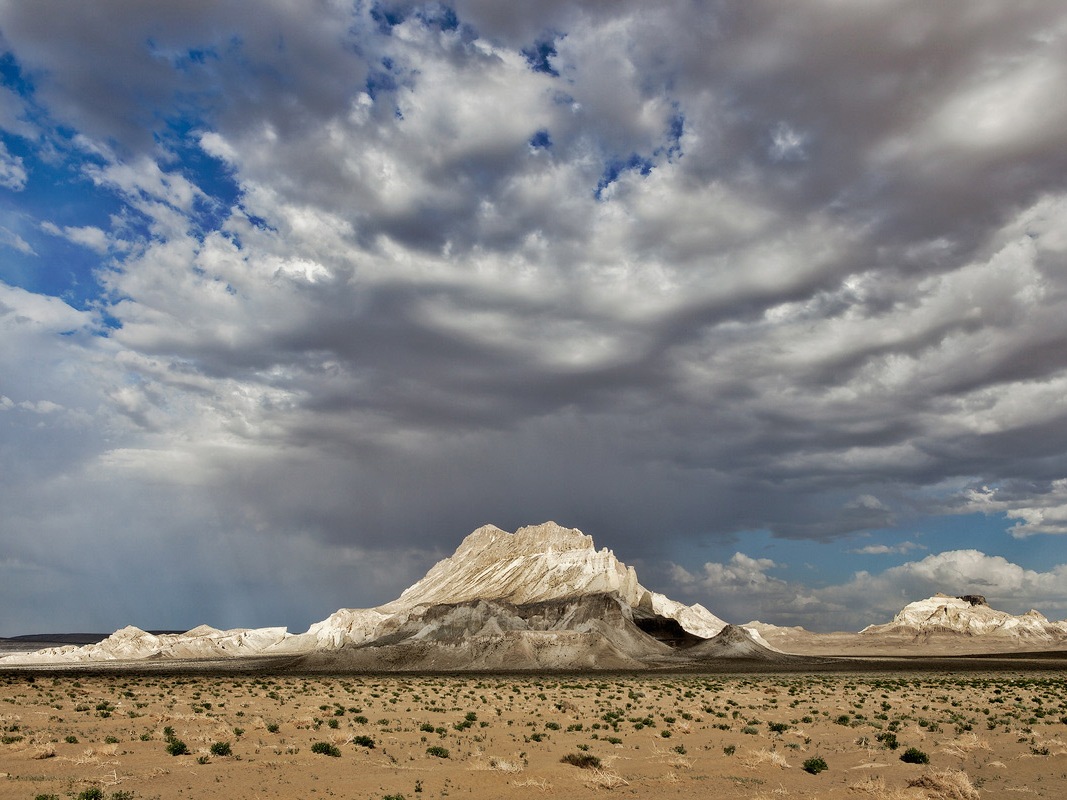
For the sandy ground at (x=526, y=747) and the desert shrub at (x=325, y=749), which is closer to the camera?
the sandy ground at (x=526, y=747)

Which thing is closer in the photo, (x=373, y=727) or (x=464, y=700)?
(x=373, y=727)

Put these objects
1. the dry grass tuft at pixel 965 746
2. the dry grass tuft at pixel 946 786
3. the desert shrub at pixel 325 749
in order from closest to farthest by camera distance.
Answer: the dry grass tuft at pixel 946 786 → the desert shrub at pixel 325 749 → the dry grass tuft at pixel 965 746

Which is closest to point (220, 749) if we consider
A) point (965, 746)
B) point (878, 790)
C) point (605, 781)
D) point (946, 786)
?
point (605, 781)

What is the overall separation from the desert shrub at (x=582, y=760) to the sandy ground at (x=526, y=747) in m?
0.36

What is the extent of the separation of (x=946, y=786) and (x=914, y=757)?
18.7ft

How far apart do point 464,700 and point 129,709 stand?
20.3 m

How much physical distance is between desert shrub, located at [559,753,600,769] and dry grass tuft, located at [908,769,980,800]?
9685 mm

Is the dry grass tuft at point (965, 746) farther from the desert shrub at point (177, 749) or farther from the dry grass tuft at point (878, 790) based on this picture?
the desert shrub at point (177, 749)

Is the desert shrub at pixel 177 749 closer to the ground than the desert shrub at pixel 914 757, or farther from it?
farther from it

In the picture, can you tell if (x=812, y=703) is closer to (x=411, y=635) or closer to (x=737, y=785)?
(x=737, y=785)

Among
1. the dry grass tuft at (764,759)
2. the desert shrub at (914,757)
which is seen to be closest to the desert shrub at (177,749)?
the dry grass tuft at (764,759)

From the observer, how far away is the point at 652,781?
24.0 m

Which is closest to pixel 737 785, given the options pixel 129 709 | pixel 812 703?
pixel 812 703

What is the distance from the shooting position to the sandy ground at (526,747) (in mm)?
22656
